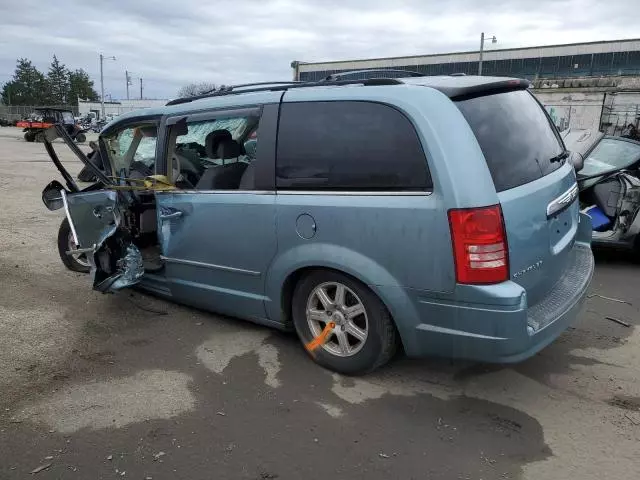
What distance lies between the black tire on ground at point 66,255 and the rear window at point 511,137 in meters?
3.83

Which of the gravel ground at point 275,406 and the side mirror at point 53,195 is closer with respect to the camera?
the gravel ground at point 275,406

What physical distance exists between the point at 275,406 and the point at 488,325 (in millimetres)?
1296

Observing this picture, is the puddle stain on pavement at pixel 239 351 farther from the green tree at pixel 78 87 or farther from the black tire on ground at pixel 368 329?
the green tree at pixel 78 87

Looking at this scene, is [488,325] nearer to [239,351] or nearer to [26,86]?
[239,351]

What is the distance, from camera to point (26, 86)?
291ft

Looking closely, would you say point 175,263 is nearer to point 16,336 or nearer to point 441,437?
point 16,336

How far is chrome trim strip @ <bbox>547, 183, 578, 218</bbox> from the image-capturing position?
10.3 ft

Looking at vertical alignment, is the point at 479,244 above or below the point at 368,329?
above

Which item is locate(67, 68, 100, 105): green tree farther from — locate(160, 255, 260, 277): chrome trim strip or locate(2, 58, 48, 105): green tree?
locate(160, 255, 260, 277): chrome trim strip

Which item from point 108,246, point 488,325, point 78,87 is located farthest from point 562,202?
point 78,87

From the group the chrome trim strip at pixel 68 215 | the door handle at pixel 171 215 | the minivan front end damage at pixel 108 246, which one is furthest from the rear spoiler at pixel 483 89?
the chrome trim strip at pixel 68 215

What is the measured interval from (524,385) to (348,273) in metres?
1.33

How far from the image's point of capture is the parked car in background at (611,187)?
5.90m

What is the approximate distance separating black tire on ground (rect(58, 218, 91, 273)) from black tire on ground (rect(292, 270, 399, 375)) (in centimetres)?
258
